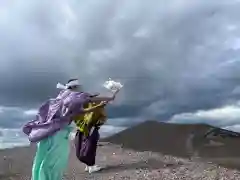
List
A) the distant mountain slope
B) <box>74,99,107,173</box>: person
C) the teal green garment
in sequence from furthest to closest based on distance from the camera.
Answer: the distant mountain slope
<box>74,99,107,173</box>: person
the teal green garment

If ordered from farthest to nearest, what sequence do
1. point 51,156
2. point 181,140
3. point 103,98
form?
point 181,140, point 103,98, point 51,156

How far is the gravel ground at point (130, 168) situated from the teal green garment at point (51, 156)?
235 centimetres

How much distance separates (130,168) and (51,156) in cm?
306

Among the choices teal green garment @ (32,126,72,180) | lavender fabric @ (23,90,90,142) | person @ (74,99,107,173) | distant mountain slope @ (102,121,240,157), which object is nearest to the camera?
lavender fabric @ (23,90,90,142)

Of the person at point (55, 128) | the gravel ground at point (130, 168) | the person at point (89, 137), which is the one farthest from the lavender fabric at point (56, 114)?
the gravel ground at point (130, 168)

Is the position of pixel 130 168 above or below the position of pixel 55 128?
below

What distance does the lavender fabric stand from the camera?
555 cm

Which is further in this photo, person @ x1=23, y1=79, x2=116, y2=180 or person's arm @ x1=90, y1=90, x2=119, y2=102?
person's arm @ x1=90, y1=90, x2=119, y2=102

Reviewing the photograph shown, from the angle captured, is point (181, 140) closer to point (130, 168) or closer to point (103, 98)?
point (130, 168)

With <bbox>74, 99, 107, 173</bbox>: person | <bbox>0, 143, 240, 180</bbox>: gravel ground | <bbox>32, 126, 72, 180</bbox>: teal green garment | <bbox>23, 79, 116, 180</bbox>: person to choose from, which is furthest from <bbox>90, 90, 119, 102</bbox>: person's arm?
<bbox>0, 143, 240, 180</bbox>: gravel ground

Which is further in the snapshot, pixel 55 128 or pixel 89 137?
pixel 89 137

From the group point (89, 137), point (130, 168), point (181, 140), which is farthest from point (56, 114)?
point (181, 140)

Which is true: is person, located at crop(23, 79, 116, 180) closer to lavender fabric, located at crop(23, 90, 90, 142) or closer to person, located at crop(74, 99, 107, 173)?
lavender fabric, located at crop(23, 90, 90, 142)

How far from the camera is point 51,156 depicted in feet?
18.8
